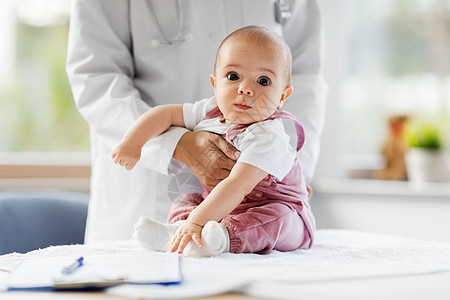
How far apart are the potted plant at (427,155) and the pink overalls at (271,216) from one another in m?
1.33

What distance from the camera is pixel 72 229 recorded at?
1.75 meters

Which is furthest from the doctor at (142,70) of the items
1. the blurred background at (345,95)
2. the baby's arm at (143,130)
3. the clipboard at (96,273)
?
the blurred background at (345,95)

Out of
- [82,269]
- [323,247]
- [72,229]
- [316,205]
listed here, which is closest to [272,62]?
[323,247]

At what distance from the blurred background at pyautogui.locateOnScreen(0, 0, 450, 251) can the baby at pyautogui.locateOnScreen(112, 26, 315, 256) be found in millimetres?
1331

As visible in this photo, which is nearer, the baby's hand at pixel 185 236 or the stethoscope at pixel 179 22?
the baby's hand at pixel 185 236

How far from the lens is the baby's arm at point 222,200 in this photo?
0.94 m

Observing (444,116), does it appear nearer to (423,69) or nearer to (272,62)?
(423,69)

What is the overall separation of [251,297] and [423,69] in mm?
2159

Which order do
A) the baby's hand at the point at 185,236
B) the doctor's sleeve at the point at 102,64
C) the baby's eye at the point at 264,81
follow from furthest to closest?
1. the doctor's sleeve at the point at 102,64
2. the baby's eye at the point at 264,81
3. the baby's hand at the point at 185,236

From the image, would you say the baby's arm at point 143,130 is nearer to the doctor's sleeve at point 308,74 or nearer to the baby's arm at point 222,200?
the baby's arm at point 222,200

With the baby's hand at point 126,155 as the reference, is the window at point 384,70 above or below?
above

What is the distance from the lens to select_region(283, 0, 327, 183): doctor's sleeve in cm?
139

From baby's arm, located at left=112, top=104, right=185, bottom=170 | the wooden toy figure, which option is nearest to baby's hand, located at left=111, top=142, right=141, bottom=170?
baby's arm, located at left=112, top=104, right=185, bottom=170

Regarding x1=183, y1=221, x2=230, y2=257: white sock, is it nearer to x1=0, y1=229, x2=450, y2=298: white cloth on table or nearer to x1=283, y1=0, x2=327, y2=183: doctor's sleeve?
x1=0, y1=229, x2=450, y2=298: white cloth on table
